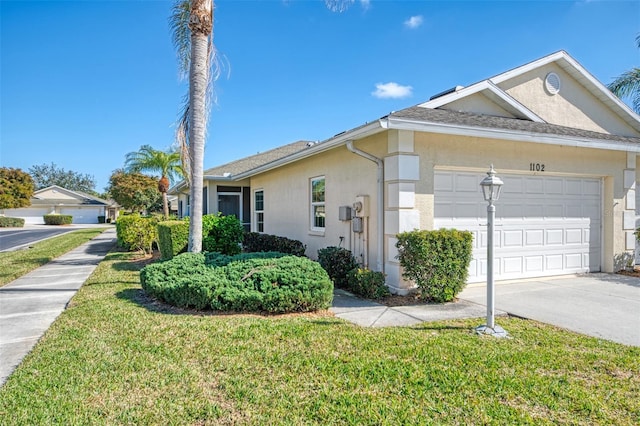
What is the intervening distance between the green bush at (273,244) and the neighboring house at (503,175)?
52 cm

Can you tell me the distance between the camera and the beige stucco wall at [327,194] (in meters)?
8.03

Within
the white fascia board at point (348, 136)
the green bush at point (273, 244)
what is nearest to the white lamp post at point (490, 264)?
the white fascia board at point (348, 136)

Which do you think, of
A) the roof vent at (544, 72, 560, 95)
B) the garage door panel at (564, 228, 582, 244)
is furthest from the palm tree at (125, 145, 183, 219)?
the garage door panel at (564, 228, 582, 244)

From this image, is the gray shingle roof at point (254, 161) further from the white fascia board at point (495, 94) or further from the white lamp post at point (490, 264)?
the white lamp post at point (490, 264)

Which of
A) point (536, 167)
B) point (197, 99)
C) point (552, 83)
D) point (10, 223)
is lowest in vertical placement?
point (10, 223)

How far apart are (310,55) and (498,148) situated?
7.53m

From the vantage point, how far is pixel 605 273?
9547 millimetres

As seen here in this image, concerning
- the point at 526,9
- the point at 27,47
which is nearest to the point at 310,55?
the point at 526,9

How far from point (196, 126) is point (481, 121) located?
612 cm

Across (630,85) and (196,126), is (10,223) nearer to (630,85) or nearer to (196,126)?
(196,126)

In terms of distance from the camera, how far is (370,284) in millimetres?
6953

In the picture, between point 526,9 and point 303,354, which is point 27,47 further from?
point 526,9

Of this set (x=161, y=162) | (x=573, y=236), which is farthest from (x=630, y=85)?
(x=161, y=162)

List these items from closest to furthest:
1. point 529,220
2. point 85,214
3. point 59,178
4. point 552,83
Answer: point 529,220 < point 552,83 < point 85,214 < point 59,178
